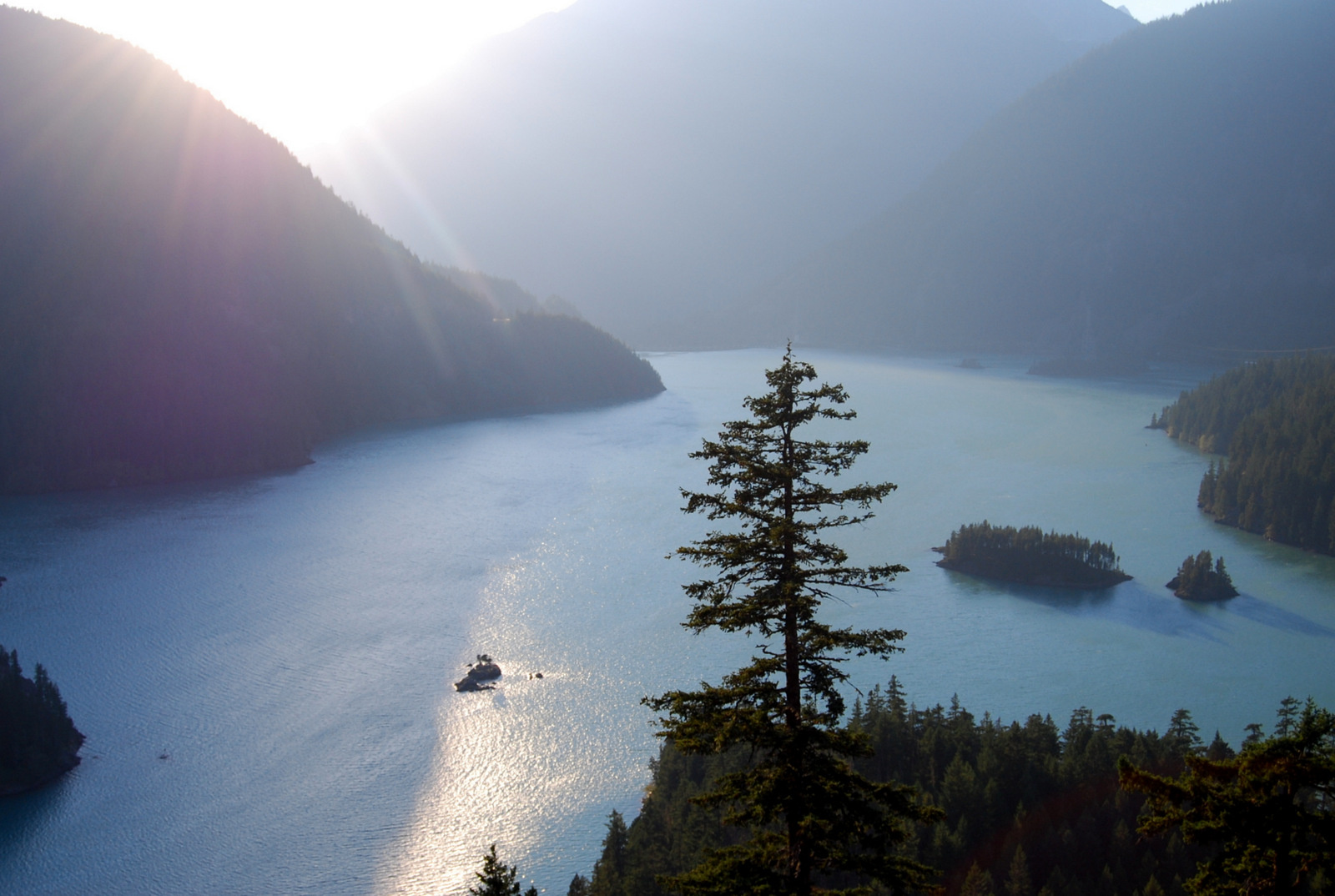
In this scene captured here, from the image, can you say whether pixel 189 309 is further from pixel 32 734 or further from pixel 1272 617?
pixel 1272 617

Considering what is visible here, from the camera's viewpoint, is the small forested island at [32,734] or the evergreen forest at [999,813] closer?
the evergreen forest at [999,813]

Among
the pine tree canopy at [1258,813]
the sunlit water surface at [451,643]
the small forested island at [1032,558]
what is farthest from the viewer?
the small forested island at [1032,558]

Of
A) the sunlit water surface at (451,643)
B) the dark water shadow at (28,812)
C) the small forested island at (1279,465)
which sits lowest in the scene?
the dark water shadow at (28,812)

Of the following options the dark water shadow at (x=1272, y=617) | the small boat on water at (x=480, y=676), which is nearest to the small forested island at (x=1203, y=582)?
the dark water shadow at (x=1272, y=617)

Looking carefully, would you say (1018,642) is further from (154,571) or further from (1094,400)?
(1094,400)

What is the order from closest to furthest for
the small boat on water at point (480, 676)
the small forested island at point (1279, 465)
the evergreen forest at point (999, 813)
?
the evergreen forest at point (999, 813) → the small boat on water at point (480, 676) → the small forested island at point (1279, 465)

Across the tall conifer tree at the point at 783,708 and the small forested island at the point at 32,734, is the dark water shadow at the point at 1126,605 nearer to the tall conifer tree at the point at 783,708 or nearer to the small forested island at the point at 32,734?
the small forested island at the point at 32,734

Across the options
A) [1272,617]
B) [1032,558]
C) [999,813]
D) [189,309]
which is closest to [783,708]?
[999,813]
